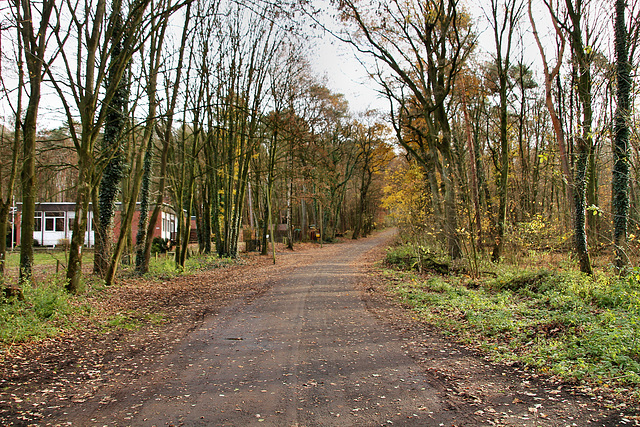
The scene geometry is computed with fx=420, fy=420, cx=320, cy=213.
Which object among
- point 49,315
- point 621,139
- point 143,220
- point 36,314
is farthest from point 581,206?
point 143,220

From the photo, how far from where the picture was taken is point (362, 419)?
11.3ft

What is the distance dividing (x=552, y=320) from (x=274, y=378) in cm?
431

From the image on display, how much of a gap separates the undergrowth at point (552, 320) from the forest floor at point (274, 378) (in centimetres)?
35

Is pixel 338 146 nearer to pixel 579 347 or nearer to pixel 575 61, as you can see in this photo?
pixel 575 61

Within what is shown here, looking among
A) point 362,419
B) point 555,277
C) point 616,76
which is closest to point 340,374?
point 362,419

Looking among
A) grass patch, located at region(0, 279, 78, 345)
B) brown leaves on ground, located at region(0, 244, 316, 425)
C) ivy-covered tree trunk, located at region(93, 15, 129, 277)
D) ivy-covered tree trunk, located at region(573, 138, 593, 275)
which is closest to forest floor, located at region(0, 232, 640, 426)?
brown leaves on ground, located at region(0, 244, 316, 425)

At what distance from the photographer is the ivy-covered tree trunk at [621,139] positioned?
8.95 metres

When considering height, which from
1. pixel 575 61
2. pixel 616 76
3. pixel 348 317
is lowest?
pixel 348 317

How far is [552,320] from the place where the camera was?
620 centimetres

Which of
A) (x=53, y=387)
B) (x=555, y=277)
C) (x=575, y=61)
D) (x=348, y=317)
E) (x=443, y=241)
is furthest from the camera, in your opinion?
(x=443, y=241)

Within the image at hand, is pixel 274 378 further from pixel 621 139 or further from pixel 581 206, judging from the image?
pixel 621 139

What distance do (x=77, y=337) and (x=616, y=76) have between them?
1146 centimetres

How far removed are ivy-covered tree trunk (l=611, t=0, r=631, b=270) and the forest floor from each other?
18.6 ft

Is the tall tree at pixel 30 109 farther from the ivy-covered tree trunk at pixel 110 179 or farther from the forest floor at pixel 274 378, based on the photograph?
the ivy-covered tree trunk at pixel 110 179
